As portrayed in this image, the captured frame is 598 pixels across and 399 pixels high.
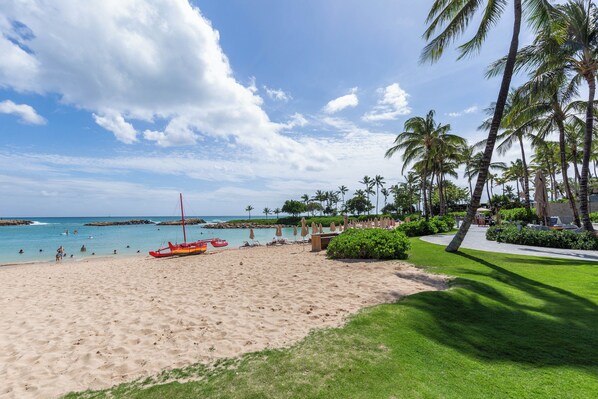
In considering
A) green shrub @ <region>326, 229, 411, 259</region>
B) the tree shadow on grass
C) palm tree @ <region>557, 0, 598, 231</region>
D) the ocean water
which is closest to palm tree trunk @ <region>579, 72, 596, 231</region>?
palm tree @ <region>557, 0, 598, 231</region>

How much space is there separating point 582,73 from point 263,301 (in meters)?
16.9

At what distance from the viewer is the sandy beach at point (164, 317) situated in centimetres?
393

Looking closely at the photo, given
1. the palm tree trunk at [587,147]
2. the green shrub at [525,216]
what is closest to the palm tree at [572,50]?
the palm tree trunk at [587,147]

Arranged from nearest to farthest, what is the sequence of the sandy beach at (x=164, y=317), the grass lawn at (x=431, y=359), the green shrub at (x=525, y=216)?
the grass lawn at (x=431, y=359) < the sandy beach at (x=164, y=317) < the green shrub at (x=525, y=216)

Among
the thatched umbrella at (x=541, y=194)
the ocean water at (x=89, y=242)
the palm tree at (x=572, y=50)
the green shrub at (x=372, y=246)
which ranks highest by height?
→ the palm tree at (x=572, y=50)

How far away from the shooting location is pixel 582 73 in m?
12.5

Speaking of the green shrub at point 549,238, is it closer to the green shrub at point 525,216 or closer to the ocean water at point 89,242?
the green shrub at point 525,216

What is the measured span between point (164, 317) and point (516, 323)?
660 cm

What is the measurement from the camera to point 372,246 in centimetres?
1105

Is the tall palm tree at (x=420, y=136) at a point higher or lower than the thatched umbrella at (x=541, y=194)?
higher

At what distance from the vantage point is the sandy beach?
155 inches

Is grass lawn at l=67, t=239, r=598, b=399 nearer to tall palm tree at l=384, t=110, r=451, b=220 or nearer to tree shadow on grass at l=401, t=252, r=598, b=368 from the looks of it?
tree shadow on grass at l=401, t=252, r=598, b=368

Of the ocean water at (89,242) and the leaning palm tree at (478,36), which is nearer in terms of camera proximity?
the leaning palm tree at (478,36)

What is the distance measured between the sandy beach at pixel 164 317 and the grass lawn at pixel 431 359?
56cm
